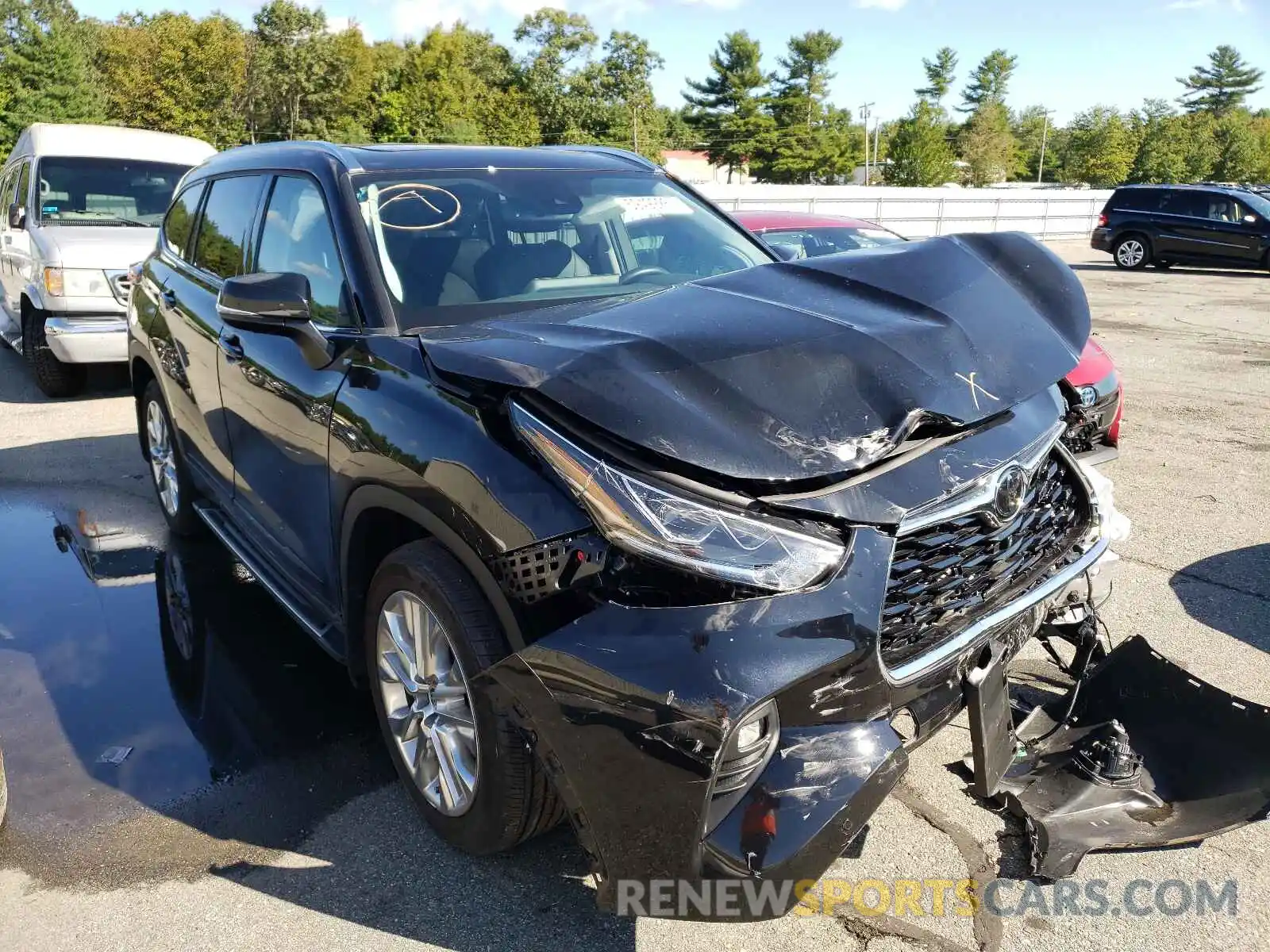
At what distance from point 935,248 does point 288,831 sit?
2575 mm

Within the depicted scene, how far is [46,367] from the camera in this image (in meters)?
8.85

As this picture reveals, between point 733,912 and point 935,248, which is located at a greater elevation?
point 935,248

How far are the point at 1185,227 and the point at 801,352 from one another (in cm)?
2231

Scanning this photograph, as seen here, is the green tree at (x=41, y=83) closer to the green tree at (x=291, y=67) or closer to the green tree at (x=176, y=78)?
the green tree at (x=176, y=78)

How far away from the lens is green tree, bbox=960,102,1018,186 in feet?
252

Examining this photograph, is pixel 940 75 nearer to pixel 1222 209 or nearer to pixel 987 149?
pixel 987 149

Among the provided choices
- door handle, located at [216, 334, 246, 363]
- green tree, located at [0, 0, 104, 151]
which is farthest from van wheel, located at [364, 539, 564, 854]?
green tree, located at [0, 0, 104, 151]

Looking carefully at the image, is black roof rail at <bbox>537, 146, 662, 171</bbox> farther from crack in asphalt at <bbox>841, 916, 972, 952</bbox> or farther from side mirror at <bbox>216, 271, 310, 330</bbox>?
crack in asphalt at <bbox>841, 916, 972, 952</bbox>

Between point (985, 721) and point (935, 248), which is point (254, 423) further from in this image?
point (985, 721)

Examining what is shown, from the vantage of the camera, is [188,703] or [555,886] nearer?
[555,886]

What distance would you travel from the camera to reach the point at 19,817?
3.08 meters

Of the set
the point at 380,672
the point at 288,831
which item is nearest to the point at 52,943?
the point at 288,831

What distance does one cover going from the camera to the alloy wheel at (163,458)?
207 inches

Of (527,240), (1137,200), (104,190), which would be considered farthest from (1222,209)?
(527,240)
